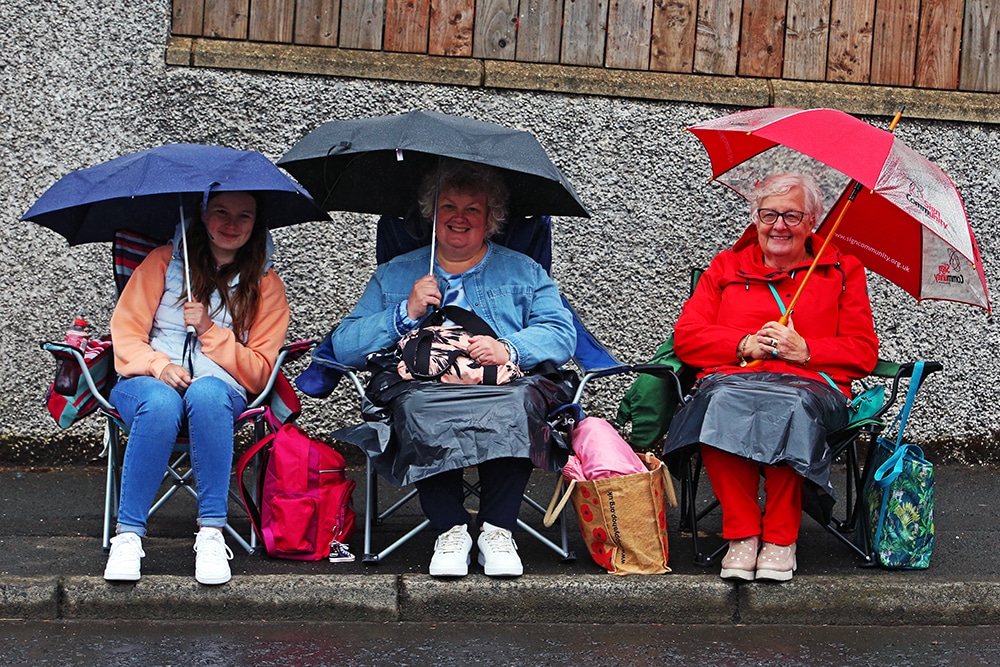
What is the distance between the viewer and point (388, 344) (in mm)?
4809

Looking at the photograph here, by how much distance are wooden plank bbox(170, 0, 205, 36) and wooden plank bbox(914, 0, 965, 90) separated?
3.70 m

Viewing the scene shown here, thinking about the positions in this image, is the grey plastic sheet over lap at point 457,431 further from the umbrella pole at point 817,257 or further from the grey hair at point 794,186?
the grey hair at point 794,186

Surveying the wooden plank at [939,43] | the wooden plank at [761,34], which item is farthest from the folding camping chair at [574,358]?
the wooden plank at [939,43]

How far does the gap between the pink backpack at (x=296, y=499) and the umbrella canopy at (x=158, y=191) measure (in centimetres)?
92

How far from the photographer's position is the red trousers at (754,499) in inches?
174

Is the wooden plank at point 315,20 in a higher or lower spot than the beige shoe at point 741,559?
higher

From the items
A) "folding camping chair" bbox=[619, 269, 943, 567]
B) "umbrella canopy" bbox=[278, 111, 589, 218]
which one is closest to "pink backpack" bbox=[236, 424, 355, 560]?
"umbrella canopy" bbox=[278, 111, 589, 218]

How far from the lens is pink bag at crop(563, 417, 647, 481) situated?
450 centimetres

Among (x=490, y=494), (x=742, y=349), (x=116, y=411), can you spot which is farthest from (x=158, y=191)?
(x=742, y=349)

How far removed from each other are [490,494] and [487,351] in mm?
524

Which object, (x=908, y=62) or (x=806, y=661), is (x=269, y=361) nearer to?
(x=806, y=661)

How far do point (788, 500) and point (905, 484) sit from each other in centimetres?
46

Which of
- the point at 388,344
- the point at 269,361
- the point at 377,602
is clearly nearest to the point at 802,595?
the point at 377,602

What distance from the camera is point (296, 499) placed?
4547mm
